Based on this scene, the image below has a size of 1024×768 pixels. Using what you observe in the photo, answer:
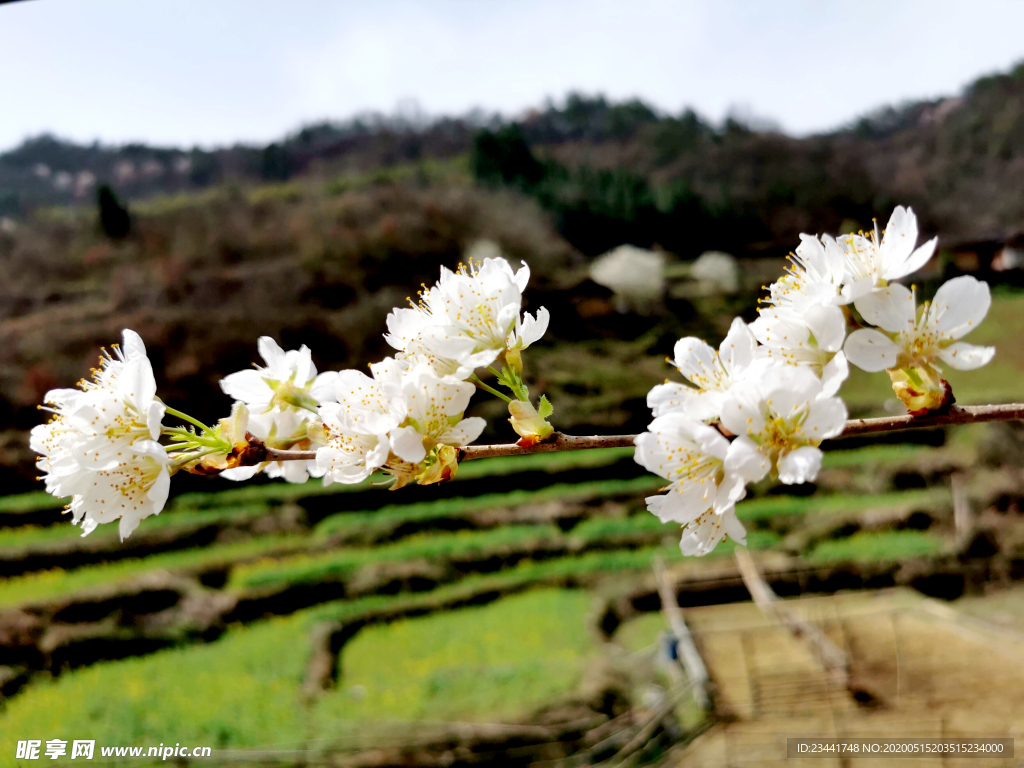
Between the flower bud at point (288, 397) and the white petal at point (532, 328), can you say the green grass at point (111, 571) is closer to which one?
the flower bud at point (288, 397)

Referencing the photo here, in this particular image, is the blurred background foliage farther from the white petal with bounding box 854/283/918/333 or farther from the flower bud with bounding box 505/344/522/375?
the white petal with bounding box 854/283/918/333

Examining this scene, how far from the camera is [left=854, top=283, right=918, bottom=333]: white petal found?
0.56 m

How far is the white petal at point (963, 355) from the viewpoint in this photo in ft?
1.90

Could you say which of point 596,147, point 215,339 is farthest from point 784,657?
point 596,147

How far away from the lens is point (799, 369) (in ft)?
1.68

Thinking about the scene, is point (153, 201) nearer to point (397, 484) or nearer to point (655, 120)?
point (655, 120)

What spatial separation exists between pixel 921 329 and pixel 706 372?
18 centimetres

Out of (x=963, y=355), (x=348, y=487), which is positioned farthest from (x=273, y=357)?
(x=348, y=487)

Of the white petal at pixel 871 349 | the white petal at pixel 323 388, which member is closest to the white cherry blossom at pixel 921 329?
the white petal at pixel 871 349

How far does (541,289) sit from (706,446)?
550 inches

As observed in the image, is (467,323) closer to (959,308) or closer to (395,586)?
Result: (959,308)

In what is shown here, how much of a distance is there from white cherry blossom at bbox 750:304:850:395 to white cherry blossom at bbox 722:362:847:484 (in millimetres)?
19

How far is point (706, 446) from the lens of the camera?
0.51 m

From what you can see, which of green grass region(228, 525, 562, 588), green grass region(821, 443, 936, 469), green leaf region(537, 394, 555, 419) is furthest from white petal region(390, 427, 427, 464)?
green grass region(821, 443, 936, 469)
